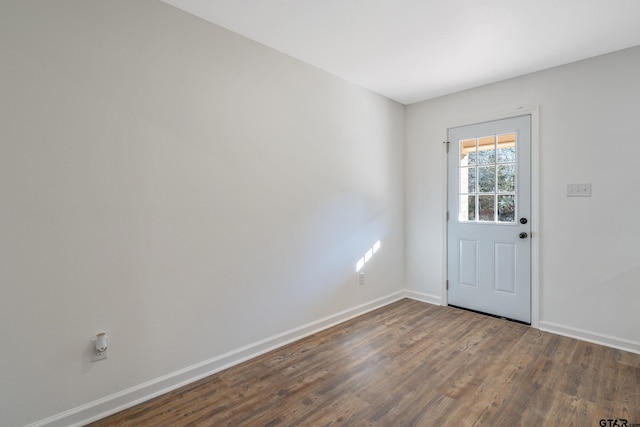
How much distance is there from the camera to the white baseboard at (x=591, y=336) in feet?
8.60

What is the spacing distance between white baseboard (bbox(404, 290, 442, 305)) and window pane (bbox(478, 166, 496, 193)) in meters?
1.44

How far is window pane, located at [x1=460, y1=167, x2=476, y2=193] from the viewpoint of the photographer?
3.58 m

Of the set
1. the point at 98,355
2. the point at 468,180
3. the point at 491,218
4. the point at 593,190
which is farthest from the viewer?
the point at 468,180

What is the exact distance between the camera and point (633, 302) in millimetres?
2617

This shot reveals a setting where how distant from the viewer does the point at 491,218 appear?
136 inches

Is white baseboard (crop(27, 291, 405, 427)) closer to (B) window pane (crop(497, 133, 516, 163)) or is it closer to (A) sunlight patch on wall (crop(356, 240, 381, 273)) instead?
(A) sunlight patch on wall (crop(356, 240, 381, 273))

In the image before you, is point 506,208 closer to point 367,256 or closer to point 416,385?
point 367,256

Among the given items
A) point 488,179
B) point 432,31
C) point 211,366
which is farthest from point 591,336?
point 211,366

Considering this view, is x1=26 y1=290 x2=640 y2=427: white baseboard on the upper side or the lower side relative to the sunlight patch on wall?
lower

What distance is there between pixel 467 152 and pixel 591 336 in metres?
2.16

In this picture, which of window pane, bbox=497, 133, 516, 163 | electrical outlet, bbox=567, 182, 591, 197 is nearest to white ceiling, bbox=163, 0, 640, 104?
window pane, bbox=497, 133, 516, 163

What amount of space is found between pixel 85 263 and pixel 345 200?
90.7 inches

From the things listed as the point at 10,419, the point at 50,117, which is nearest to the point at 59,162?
the point at 50,117

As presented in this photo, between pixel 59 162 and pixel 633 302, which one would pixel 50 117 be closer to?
pixel 59 162
